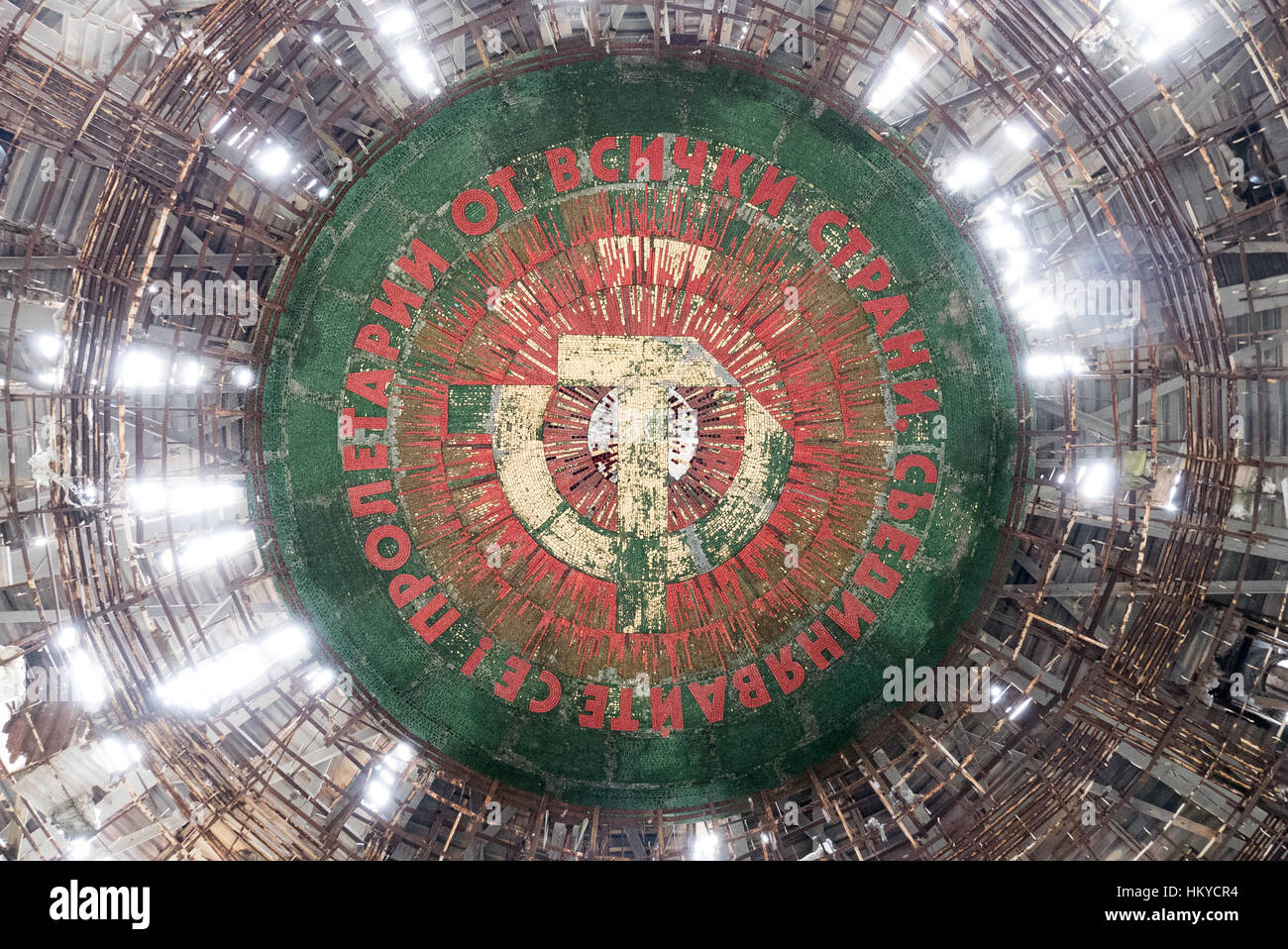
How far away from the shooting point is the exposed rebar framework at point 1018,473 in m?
14.1

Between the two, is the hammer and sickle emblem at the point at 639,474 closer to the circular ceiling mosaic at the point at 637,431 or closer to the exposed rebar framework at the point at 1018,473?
the circular ceiling mosaic at the point at 637,431

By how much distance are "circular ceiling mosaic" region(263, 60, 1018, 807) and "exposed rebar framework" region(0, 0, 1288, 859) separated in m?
0.74

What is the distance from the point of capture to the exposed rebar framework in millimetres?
14141

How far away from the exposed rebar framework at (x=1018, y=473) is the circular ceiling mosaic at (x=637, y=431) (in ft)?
2.42

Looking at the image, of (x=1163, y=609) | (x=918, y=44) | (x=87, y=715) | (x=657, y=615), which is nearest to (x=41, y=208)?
(x=87, y=715)

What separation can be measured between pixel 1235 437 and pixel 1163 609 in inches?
141

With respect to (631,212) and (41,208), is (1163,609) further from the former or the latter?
(41,208)

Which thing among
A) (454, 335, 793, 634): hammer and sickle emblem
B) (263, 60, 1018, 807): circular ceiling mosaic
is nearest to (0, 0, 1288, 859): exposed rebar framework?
(263, 60, 1018, 807): circular ceiling mosaic

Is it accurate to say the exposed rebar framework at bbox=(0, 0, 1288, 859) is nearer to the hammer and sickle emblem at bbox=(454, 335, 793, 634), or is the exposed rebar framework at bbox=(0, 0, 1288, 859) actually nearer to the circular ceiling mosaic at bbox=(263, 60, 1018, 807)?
the circular ceiling mosaic at bbox=(263, 60, 1018, 807)

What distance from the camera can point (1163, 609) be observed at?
48.7ft

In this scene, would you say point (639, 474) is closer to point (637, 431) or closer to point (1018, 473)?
point (637, 431)

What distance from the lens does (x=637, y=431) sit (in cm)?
1578

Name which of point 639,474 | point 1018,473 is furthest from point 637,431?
point 1018,473

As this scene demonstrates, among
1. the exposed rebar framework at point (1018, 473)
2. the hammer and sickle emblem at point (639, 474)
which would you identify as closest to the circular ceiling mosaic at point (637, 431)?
the hammer and sickle emblem at point (639, 474)
